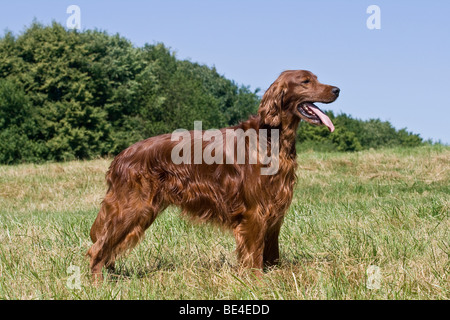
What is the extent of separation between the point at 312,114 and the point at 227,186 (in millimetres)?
919

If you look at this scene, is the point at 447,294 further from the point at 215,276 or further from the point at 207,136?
the point at 207,136

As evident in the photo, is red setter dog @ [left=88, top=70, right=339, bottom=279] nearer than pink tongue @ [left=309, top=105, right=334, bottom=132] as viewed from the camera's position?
No

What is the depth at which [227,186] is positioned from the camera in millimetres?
4109

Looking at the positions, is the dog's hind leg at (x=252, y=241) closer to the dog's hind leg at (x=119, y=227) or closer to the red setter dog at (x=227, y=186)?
the red setter dog at (x=227, y=186)

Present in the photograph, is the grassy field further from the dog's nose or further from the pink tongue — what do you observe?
the dog's nose

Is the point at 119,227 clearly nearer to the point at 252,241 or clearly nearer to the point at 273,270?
the point at 252,241

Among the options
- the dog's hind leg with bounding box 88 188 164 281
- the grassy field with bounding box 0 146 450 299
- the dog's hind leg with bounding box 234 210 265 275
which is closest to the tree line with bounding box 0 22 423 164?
the grassy field with bounding box 0 146 450 299

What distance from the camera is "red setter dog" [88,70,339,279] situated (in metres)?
Answer: 4.00

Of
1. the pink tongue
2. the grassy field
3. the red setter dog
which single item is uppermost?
the pink tongue

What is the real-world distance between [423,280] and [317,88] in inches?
65.6

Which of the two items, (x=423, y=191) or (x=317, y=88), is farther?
(x=423, y=191)

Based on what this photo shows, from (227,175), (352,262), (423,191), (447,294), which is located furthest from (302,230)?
(423,191)

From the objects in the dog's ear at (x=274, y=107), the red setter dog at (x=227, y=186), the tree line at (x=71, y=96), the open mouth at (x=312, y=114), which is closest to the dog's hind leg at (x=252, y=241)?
the red setter dog at (x=227, y=186)

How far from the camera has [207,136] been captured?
168 inches
